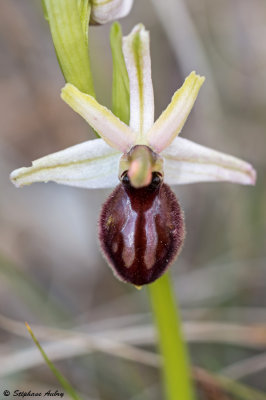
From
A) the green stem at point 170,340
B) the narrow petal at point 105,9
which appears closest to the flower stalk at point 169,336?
the green stem at point 170,340

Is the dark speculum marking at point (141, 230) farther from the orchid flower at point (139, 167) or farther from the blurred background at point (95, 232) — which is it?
the blurred background at point (95, 232)

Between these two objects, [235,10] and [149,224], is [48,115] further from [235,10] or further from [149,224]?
[149,224]

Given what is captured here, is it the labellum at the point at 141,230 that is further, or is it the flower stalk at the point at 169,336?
the flower stalk at the point at 169,336

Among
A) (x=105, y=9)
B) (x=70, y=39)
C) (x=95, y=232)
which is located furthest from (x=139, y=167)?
(x=95, y=232)

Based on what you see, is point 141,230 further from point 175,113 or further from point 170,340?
point 170,340

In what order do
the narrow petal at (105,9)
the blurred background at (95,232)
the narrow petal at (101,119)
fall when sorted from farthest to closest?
the blurred background at (95,232)
the narrow petal at (105,9)
the narrow petal at (101,119)

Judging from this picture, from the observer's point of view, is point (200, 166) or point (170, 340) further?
point (170, 340)
